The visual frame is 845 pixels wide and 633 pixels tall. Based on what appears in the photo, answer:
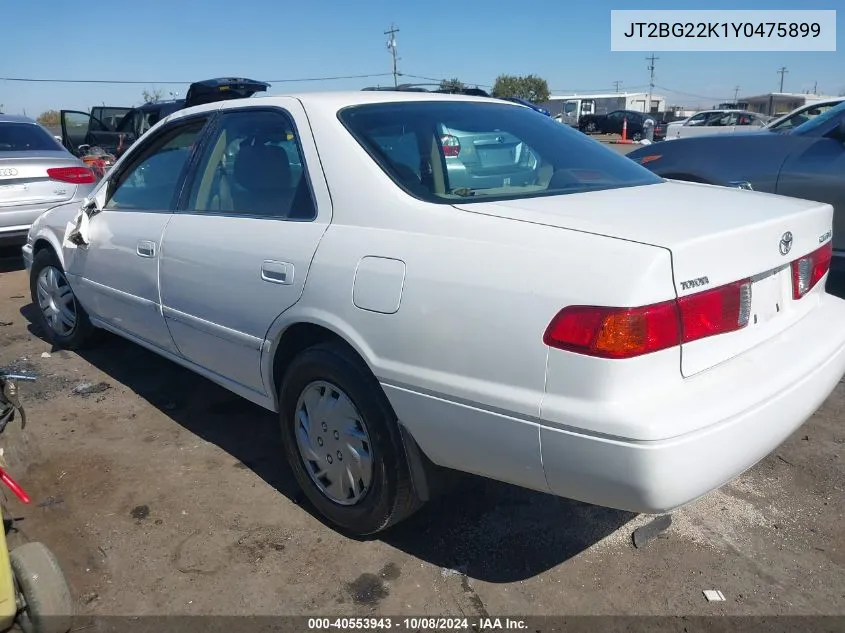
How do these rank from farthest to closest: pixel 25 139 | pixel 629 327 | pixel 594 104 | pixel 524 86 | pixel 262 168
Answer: pixel 524 86 < pixel 594 104 < pixel 25 139 < pixel 262 168 < pixel 629 327

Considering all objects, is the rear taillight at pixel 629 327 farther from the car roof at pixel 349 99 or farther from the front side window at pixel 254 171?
the car roof at pixel 349 99

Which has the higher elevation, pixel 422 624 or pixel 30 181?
pixel 30 181

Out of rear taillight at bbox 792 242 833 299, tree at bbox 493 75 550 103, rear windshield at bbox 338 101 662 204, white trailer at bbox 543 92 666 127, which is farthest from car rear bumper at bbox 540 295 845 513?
tree at bbox 493 75 550 103

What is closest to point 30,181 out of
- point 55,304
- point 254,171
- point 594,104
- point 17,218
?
point 17,218

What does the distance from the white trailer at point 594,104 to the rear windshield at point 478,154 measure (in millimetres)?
37382

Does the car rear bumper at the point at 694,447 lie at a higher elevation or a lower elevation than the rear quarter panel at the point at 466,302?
lower

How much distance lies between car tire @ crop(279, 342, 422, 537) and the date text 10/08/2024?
1.20ft

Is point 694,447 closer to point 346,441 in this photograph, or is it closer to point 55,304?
point 346,441

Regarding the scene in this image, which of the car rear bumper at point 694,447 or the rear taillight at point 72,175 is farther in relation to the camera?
the rear taillight at point 72,175

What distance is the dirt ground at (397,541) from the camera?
95.8 inches

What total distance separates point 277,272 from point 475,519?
1.26 meters

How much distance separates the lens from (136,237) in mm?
3648

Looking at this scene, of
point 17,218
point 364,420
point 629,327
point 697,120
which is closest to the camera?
point 629,327

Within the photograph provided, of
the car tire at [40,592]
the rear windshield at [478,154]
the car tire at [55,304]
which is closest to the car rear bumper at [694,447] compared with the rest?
the rear windshield at [478,154]
